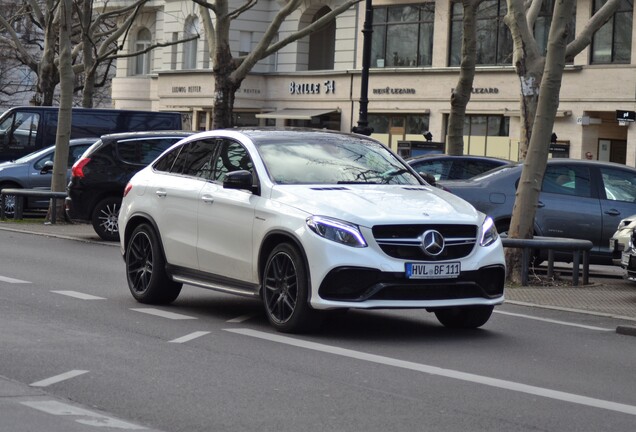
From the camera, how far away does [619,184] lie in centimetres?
1777

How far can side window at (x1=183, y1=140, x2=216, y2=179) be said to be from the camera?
1209cm

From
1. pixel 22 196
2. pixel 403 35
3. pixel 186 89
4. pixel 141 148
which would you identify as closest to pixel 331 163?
pixel 141 148

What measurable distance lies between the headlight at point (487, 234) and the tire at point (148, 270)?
10.2 feet

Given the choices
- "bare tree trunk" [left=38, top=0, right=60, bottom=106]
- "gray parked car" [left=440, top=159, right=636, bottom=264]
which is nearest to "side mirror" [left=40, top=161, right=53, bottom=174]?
"bare tree trunk" [left=38, top=0, right=60, bottom=106]

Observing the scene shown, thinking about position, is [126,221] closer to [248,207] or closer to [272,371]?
[248,207]

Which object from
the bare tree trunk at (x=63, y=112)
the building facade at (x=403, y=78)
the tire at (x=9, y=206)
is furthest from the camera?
the building facade at (x=403, y=78)

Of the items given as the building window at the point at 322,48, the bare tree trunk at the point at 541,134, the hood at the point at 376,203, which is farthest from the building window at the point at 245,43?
the hood at the point at 376,203

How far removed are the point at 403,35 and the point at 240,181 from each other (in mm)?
37386

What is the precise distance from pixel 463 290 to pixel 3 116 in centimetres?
2211

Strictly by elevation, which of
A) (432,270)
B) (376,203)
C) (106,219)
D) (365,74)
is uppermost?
(365,74)

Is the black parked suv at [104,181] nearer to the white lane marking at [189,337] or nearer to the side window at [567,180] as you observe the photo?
the side window at [567,180]

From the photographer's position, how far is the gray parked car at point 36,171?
27172 mm

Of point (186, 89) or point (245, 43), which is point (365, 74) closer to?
point (245, 43)

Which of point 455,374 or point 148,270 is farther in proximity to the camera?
point 148,270
